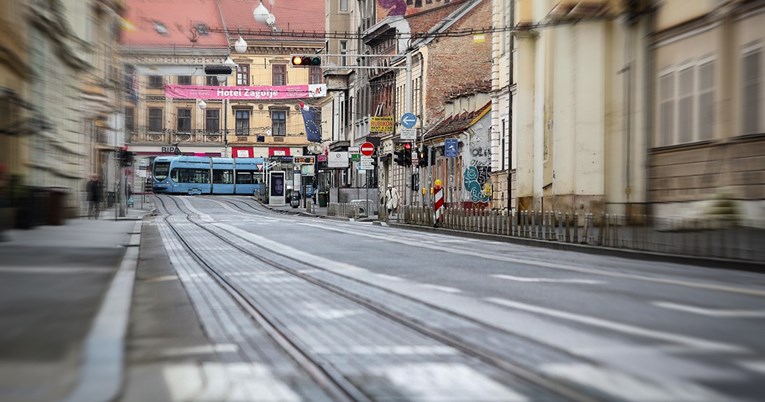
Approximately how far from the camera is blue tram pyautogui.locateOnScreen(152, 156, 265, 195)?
284 feet

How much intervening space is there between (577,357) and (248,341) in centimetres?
255

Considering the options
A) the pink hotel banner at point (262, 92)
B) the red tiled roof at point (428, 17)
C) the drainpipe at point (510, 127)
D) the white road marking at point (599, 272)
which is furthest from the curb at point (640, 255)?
the pink hotel banner at point (262, 92)

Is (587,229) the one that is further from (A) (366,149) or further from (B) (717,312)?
(A) (366,149)

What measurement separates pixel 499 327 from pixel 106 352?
125 inches

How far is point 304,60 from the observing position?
33844 mm

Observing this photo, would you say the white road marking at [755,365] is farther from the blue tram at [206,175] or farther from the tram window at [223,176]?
the tram window at [223,176]

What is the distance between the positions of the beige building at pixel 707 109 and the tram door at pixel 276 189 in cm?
4717

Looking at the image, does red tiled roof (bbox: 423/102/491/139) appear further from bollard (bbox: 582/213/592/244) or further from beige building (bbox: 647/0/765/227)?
bollard (bbox: 582/213/592/244)

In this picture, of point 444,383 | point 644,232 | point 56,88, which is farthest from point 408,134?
point 444,383

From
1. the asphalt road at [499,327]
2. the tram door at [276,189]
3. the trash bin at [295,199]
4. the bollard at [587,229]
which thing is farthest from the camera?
the tram door at [276,189]

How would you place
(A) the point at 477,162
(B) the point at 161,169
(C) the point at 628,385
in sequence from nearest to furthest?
1. (C) the point at 628,385
2. (A) the point at 477,162
3. (B) the point at 161,169

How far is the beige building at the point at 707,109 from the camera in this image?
21.1 metres

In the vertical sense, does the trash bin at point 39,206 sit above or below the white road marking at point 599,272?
above

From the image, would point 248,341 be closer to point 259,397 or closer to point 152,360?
point 152,360
